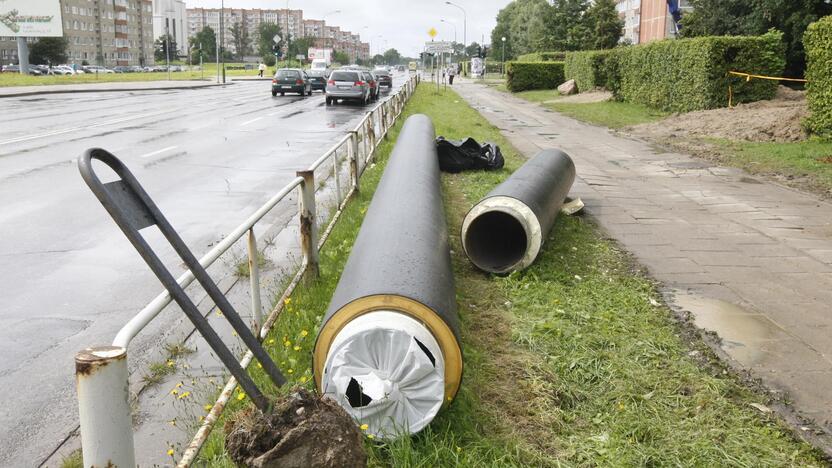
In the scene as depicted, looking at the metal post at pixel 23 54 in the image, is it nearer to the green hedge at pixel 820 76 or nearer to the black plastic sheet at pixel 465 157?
the black plastic sheet at pixel 465 157

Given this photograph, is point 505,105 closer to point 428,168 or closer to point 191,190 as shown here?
point 191,190

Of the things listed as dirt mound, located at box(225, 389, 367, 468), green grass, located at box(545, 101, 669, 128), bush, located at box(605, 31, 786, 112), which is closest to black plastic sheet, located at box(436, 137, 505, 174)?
dirt mound, located at box(225, 389, 367, 468)

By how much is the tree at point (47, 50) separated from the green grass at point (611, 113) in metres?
87.3

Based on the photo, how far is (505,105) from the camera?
34.3 metres

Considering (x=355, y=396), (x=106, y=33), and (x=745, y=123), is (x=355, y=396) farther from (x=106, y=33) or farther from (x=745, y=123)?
(x=106, y=33)

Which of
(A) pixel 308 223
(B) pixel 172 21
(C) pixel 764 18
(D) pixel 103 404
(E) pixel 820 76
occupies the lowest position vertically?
(A) pixel 308 223

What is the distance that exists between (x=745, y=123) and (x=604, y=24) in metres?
48.7

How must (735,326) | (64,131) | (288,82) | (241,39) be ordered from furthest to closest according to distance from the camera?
(241,39) → (288,82) → (64,131) → (735,326)

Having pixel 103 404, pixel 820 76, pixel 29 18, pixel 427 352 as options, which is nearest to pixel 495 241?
pixel 427 352

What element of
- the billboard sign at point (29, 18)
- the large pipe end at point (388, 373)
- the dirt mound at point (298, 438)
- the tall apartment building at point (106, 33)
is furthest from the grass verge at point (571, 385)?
the tall apartment building at point (106, 33)

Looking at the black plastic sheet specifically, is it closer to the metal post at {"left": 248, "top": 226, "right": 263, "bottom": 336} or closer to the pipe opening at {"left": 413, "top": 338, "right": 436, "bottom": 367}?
the metal post at {"left": 248, "top": 226, "right": 263, "bottom": 336}

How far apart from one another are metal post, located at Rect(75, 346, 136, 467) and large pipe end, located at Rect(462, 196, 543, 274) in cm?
460

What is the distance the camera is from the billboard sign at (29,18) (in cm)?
6575

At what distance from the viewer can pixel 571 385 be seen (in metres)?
4.33
